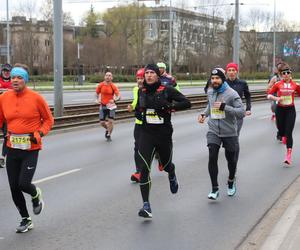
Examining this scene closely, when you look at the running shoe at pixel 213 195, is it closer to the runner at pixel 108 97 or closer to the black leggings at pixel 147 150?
the black leggings at pixel 147 150

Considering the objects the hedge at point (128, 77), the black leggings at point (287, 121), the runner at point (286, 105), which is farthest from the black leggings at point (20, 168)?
the hedge at point (128, 77)

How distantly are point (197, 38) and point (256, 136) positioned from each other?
79.2 meters

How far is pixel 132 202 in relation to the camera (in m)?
7.47

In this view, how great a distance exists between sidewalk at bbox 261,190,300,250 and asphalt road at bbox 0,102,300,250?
328mm

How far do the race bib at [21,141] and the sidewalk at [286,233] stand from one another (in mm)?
2638

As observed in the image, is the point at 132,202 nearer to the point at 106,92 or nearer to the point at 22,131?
the point at 22,131

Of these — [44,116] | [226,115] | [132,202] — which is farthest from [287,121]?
[44,116]

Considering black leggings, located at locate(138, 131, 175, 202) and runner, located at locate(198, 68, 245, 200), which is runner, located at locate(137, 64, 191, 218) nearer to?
black leggings, located at locate(138, 131, 175, 202)

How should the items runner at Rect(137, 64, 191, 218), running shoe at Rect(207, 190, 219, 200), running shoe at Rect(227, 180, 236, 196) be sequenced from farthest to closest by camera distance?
1. running shoe at Rect(227, 180, 236, 196)
2. running shoe at Rect(207, 190, 219, 200)
3. runner at Rect(137, 64, 191, 218)

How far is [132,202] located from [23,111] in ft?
7.34

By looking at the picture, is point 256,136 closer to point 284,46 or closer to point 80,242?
point 80,242

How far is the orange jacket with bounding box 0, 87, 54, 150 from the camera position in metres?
5.94

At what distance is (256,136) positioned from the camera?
1547cm

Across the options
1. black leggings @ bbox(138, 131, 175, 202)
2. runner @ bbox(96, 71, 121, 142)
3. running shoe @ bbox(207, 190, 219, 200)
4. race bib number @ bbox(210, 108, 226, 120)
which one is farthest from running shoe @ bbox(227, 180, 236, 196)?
runner @ bbox(96, 71, 121, 142)
